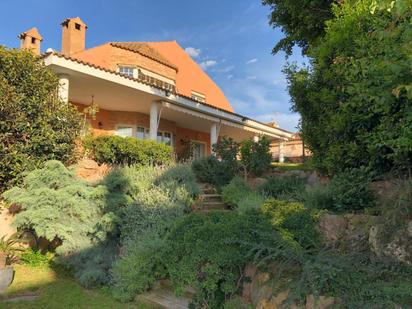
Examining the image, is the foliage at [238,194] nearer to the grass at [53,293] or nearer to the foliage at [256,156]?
the foliage at [256,156]

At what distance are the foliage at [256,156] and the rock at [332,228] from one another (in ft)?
16.0

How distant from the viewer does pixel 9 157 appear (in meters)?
8.15

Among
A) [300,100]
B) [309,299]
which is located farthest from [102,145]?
[309,299]

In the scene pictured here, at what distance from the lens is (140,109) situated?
51.8ft

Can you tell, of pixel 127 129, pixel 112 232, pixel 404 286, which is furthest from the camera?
pixel 127 129

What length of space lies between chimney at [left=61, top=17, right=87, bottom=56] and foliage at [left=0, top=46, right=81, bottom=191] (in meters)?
8.77

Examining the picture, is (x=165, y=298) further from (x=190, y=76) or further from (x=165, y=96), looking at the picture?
(x=190, y=76)

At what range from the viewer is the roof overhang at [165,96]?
410 inches

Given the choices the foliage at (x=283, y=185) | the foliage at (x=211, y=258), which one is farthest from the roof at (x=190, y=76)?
the foliage at (x=211, y=258)

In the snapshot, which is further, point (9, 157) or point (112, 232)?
point (9, 157)

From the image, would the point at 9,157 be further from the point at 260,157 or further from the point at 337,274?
the point at 337,274

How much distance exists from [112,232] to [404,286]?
543 cm

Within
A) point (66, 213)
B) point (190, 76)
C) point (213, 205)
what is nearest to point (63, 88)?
point (66, 213)

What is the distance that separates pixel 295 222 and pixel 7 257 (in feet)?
19.2
